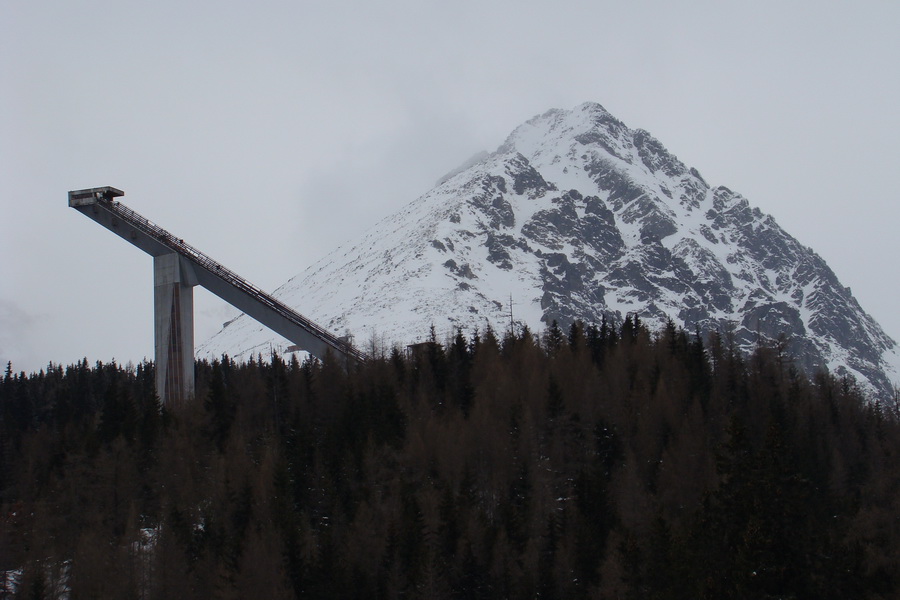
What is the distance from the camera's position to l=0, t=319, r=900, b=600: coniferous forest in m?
46.2

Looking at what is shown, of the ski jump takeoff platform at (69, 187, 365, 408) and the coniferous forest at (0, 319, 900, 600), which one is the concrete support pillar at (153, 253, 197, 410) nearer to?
the ski jump takeoff platform at (69, 187, 365, 408)

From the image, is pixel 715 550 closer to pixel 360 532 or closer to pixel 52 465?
pixel 360 532

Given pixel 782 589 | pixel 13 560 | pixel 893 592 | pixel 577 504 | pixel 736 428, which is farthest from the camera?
pixel 577 504

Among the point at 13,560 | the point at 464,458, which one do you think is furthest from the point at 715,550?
the point at 13,560

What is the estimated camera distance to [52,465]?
77.9 m

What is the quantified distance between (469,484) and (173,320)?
1029 inches

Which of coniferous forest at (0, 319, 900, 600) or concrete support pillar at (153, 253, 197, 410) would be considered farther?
Result: concrete support pillar at (153, 253, 197, 410)

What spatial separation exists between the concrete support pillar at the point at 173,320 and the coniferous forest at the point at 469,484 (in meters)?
3.87

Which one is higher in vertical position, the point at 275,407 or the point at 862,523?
the point at 275,407

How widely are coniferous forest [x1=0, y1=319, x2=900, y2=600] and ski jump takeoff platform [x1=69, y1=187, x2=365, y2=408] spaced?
164 inches

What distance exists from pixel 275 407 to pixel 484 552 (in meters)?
31.3

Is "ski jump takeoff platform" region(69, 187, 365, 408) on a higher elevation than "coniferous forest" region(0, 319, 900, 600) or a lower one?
higher

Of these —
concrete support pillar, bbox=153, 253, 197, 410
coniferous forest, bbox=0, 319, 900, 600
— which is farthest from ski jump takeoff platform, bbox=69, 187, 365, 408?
coniferous forest, bbox=0, 319, 900, 600

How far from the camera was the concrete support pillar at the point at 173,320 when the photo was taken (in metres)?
75.4
